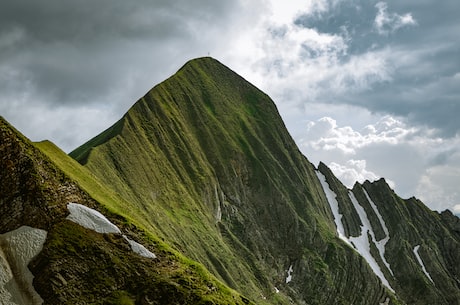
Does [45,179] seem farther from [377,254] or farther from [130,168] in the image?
[377,254]

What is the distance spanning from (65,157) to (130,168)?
28.3 metres

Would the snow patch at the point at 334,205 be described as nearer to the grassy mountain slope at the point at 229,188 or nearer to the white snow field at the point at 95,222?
the grassy mountain slope at the point at 229,188

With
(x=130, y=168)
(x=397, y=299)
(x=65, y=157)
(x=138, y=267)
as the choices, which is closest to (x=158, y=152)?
(x=130, y=168)

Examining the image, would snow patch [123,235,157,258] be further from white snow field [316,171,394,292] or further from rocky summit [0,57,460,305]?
white snow field [316,171,394,292]

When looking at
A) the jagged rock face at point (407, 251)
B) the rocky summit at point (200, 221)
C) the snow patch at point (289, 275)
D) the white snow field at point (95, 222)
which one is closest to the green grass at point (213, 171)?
the rocky summit at point (200, 221)

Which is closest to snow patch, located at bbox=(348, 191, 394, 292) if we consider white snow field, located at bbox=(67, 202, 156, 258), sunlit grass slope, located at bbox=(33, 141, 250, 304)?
sunlit grass slope, located at bbox=(33, 141, 250, 304)

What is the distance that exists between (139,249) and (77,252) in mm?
7455

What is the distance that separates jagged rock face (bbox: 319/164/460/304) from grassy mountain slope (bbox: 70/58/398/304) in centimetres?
1769

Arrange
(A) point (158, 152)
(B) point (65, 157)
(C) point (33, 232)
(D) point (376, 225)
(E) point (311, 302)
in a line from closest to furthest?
(C) point (33, 232) → (B) point (65, 157) → (A) point (158, 152) → (E) point (311, 302) → (D) point (376, 225)

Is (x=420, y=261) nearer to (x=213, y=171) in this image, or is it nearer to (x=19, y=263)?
Result: (x=213, y=171)

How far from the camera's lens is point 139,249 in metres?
57.0

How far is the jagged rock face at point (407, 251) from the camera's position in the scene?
Result: 16250 centimetres

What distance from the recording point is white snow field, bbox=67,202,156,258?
5600 centimetres

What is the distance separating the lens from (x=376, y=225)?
189 m
